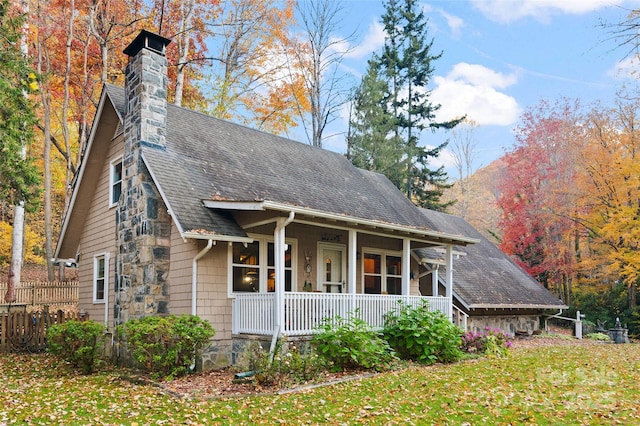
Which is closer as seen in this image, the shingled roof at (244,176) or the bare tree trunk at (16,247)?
the shingled roof at (244,176)

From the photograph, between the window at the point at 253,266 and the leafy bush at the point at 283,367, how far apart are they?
2.21 metres

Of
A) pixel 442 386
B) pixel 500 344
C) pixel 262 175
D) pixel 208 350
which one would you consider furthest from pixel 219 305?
pixel 500 344

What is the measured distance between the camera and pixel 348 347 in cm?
931

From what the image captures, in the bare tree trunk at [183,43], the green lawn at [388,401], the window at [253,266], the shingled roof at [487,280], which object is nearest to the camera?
the green lawn at [388,401]

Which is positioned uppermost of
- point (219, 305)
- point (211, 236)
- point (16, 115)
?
point (16, 115)

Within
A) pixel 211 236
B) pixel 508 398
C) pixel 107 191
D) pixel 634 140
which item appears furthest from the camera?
pixel 634 140

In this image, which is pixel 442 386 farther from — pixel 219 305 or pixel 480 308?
pixel 480 308

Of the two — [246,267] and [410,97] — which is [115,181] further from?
[410,97]

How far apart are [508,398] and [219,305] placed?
18.6 feet

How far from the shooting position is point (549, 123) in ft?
86.1

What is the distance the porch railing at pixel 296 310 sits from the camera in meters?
9.59

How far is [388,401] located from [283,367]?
2.00 meters

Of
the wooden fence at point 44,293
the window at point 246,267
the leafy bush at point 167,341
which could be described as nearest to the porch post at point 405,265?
the window at point 246,267

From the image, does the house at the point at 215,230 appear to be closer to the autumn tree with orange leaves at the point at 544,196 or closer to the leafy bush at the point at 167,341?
the leafy bush at the point at 167,341
